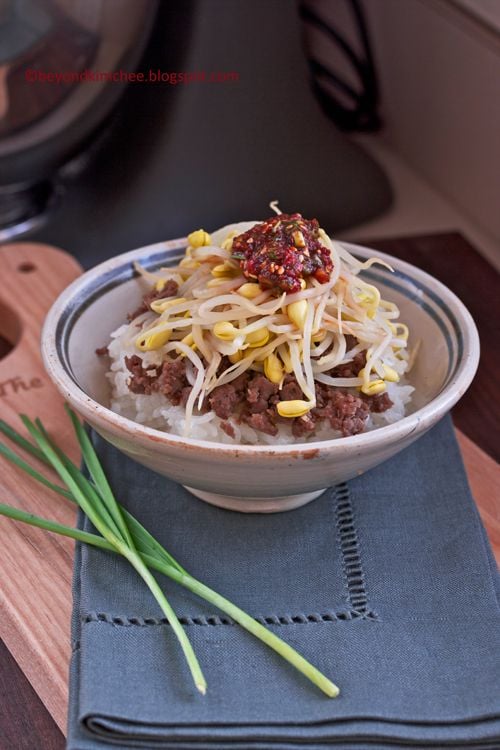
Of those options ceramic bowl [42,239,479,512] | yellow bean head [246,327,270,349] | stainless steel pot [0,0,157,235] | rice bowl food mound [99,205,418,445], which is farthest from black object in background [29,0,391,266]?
yellow bean head [246,327,270,349]

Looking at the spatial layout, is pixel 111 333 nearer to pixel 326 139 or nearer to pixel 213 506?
pixel 213 506

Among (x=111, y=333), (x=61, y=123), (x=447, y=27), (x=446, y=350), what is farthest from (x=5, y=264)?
(x=447, y=27)

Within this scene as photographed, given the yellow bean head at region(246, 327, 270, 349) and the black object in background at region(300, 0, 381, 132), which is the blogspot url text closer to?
the black object in background at region(300, 0, 381, 132)

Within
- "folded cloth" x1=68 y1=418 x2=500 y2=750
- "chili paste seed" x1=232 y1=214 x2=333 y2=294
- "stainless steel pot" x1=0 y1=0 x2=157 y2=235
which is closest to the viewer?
"folded cloth" x1=68 y1=418 x2=500 y2=750

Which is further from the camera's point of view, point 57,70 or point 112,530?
point 57,70

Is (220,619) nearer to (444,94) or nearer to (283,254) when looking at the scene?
(283,254)

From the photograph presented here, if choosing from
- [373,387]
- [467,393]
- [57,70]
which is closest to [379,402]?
[373,387]

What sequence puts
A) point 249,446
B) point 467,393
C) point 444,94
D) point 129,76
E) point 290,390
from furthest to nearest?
1. point 444,94
2. point 129,76
3. point 467,393
4. point 290,390
5. point 249,446

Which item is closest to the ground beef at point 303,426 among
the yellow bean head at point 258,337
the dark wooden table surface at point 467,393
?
the yellow bean head at point 258,337
